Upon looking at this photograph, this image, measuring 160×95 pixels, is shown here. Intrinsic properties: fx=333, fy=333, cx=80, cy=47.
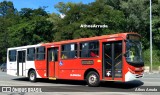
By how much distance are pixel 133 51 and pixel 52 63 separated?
649cm

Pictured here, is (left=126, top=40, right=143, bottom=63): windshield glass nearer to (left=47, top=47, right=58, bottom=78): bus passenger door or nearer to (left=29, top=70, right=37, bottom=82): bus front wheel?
(left=47, top=47, right=58, bottom=78): bus passenger door

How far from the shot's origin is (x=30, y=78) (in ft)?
79.0

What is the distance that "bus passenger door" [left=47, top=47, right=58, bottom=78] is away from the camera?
72.0 feet

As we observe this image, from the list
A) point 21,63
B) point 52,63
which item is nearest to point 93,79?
point 52,63

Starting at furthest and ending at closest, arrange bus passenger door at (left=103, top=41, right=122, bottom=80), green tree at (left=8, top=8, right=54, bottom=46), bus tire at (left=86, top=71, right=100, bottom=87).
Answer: green tree at (left=8, top=8, right=54, bottom=46) → bus tire at (left=86, top=71, right=100, bottom=87) → bus passenger door at (left=103, top=41, right=122, bottom=80)

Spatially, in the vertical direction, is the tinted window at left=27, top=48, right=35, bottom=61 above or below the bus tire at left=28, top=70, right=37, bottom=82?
above

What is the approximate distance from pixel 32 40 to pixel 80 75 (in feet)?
154

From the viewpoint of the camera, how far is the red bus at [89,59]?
1758 centimetres

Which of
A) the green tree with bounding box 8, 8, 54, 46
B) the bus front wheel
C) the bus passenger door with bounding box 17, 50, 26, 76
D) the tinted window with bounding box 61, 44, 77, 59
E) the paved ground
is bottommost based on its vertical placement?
the paved ground

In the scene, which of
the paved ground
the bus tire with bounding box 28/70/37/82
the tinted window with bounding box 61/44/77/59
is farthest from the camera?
the bus tire with bounding box 28/70/37/82

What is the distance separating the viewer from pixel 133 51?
17797 mm

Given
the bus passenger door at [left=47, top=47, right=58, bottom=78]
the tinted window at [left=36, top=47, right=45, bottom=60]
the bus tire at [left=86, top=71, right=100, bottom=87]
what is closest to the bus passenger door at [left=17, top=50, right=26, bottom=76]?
the tinted window at [left=36, top=47, right=45, bottom=60]

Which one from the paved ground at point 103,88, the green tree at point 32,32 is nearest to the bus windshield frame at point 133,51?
the paved ground at point 103,88

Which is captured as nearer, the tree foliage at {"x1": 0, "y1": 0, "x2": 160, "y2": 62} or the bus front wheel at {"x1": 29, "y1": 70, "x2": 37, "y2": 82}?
the bus front wheel at {"x1": 29, "y1": 70, "x2": 37, "y2": 82}
